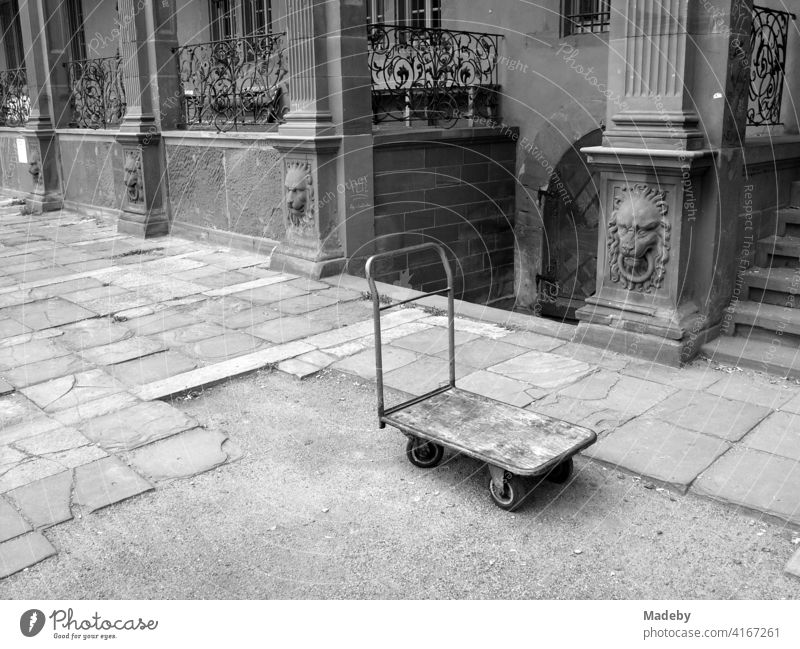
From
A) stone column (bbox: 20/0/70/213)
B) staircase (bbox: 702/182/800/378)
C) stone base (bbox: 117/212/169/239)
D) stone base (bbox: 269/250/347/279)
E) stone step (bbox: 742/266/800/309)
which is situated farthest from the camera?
stone column (bbox: 20/0/70/213)

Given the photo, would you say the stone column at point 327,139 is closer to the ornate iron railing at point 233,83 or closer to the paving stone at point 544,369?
the ornate iron railing at point 233,83

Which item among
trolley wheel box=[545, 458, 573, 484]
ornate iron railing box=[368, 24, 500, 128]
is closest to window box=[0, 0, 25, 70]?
ornate iron railing box=[368, 24, 500, 128]

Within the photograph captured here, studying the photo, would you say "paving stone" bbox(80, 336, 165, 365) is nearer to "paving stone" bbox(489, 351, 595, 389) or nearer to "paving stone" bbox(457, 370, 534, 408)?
"paving stone" bbox(457, 370, 534, 408)

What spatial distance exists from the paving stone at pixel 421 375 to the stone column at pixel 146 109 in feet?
20.6

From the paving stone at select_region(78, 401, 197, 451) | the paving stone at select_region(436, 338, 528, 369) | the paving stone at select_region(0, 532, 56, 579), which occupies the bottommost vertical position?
the paving stone at select_region(0, 532, 56, 579)

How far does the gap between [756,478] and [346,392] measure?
2300 millimetres

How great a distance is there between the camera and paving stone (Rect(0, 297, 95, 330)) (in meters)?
6.55

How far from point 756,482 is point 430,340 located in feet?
8.68

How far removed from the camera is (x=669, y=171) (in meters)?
4.97

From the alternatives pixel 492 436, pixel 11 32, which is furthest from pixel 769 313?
pixel 11 32

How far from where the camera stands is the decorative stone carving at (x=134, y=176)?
10.5 meters

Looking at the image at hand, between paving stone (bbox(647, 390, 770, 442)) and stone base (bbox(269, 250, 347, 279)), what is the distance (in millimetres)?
3874

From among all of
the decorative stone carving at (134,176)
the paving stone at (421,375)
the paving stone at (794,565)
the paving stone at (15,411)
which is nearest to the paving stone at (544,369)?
the paving stone at (421,375)

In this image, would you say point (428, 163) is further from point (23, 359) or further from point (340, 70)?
point (23, 359)
